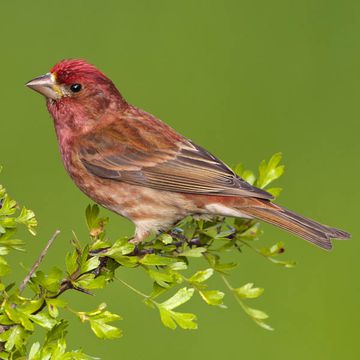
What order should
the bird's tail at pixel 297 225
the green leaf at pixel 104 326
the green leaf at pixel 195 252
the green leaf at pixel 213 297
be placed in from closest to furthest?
the green leaf at pixel 104 326 → the green leaf at pixel 213 297 → the green leaf at pixel 195 252 → the bird's tail at pixel 297 225

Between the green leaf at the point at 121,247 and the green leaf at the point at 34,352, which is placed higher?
the green leaf at the point at 121,247

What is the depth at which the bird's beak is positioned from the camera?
15.5 feet

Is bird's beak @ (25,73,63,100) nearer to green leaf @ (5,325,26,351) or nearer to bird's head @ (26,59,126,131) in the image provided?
bird's head @ (26,59,126,131)

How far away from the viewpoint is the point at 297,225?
4539 mm

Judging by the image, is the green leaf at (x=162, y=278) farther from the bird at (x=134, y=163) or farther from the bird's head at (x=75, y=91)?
the bird's head at (x=75, y=91)

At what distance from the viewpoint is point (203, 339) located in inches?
245

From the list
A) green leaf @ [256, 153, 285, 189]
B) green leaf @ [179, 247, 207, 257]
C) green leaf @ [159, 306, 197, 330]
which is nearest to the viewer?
green leaf @ [159, 306, 197, 330]

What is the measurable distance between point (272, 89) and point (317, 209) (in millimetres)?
1471

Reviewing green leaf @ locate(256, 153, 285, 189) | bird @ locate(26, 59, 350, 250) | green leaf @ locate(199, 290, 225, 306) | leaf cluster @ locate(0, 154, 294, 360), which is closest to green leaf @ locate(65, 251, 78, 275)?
leaf cluster @ locate(0, 154, 294, 360)

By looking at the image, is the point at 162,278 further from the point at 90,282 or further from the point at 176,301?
the point at 90,282

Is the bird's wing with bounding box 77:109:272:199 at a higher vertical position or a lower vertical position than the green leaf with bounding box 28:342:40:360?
higher

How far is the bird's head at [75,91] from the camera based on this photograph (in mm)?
4719

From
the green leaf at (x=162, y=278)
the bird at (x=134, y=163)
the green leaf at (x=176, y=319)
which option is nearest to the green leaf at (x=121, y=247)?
the green leaf at (x=162, y=278)

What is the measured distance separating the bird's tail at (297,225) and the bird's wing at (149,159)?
255 mm
